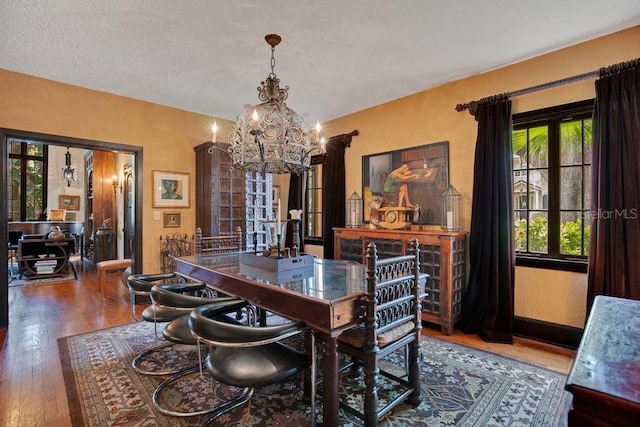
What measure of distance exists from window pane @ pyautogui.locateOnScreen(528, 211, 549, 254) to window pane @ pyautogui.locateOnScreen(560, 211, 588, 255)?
0.13 m

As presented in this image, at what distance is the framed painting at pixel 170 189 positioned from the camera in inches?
173

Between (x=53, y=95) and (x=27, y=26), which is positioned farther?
(x=53, y=95)

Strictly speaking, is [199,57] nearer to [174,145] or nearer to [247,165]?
[247,165]

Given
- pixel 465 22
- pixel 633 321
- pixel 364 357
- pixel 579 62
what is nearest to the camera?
pixel 633 321

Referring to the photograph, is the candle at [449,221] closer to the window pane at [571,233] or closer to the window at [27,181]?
the window pane at [571,233]

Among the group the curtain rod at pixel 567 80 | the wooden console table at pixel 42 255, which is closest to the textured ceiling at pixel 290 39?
the curtain rod at pixel 567 80

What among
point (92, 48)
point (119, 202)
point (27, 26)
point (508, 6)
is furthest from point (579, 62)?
point (119, 202)

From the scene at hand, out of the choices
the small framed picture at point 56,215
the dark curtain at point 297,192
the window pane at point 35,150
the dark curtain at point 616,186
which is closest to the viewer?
the dark curtain at point 616,186

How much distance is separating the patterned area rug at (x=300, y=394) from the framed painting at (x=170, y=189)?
2.19 meters

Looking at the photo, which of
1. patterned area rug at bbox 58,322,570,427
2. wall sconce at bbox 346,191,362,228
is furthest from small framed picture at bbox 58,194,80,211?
wall sconce at bbox 346,191,362,228

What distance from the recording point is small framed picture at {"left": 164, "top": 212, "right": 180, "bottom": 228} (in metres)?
4.50

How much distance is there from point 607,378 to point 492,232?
261 centimetres

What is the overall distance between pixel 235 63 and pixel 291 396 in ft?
10.0

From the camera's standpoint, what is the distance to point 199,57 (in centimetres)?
302
